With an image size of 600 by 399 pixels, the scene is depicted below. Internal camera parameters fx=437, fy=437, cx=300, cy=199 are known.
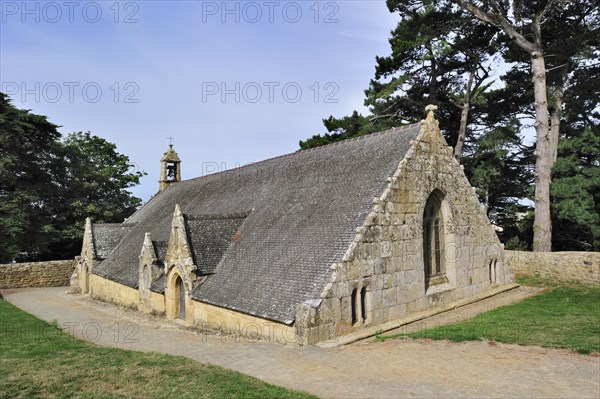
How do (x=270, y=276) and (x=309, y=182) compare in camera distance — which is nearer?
(x=270, y=276)

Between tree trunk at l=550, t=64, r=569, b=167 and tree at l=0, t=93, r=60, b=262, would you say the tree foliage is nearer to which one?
tree at l=0, t=93, r=60, b=262

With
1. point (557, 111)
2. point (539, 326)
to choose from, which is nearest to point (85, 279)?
point (539, 326)

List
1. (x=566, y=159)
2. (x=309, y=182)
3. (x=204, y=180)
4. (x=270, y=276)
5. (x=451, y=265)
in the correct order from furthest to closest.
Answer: (x=204, y=180)
(x=566, y=159)
(x=309, y=182)
(x=451, y=265)
(x=270, y=276)

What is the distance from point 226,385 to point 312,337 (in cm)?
339

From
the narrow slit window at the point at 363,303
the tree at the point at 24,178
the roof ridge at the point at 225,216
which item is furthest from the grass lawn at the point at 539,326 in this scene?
the tree at the point at 24,178

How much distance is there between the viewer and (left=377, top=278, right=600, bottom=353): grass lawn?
1037cm

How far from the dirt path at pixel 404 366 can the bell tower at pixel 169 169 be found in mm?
20609

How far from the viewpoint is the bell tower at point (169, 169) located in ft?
109

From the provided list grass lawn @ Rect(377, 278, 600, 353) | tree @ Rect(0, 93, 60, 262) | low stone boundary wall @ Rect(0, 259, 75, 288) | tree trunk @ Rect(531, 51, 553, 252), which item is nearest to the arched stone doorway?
low stone boundary wall @ Rect(0, 259, 75, 288)

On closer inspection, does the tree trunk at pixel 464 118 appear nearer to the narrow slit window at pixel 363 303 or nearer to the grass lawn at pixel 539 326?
the grass lawn at pixel 539 326

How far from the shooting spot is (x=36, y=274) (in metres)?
31.1

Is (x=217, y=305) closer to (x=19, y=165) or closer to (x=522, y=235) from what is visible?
(x=522, y=235)

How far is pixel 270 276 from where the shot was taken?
13.7 m

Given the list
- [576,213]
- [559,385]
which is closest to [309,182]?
[559,385]
